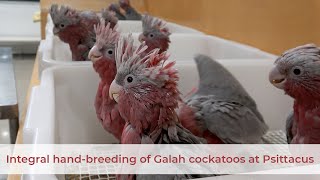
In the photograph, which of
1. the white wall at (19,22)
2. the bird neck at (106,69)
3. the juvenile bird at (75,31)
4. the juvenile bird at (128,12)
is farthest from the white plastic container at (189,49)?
the white wall at (19,22)

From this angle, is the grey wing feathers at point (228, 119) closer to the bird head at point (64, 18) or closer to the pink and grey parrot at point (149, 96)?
the pink and grey parrot at point (149, 96)

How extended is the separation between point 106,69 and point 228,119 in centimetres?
18

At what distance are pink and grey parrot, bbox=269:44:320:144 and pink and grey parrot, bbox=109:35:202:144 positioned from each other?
12 cm

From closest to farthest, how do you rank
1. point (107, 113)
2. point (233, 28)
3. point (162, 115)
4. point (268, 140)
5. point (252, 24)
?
1. point (162, 115)
2. point (107, 113)
3. point (268, 140)
4. point (252, 24)
5. point (233, 28)

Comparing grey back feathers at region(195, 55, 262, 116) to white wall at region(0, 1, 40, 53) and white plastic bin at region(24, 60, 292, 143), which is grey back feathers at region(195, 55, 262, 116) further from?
white wall at region(0, 1, 40, 53)

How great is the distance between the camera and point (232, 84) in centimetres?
55

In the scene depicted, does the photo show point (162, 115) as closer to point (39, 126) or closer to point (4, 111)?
point (39, 126)

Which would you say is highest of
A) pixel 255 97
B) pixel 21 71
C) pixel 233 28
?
pixel 233 28

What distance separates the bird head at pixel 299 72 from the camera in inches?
15.2

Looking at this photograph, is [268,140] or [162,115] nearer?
[162,115]

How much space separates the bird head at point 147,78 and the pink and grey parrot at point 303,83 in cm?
12

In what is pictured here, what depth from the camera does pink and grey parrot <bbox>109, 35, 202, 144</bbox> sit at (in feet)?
1.19

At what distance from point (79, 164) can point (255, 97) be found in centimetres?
37

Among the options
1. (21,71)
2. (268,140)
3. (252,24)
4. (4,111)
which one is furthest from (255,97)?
(21,71)
